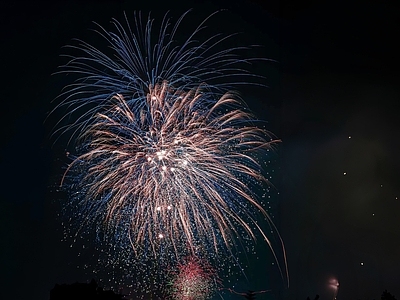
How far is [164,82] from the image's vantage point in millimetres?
23453

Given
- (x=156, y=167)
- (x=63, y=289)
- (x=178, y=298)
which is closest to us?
(x=63, y=289)

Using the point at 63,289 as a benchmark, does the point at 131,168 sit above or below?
above

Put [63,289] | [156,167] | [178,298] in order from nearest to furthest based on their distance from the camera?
[63,289], [156,167], [178,298]

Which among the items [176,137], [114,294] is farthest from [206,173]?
[114,294]

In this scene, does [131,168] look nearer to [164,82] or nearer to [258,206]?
[164,82]

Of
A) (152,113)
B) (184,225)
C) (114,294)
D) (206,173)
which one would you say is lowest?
(114,294)

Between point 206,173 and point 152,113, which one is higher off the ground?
point 152,113

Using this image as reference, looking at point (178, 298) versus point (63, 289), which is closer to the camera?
point (63, 289)

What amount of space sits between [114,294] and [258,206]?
23.5 ft

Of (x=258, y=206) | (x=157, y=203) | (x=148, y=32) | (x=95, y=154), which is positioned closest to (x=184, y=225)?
(x=157, y=203)

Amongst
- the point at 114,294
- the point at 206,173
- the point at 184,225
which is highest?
the point at 206,173

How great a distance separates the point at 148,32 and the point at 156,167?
226 inches

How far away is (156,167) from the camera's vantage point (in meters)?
23.7

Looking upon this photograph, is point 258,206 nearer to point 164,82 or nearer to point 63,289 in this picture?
point 164,82
